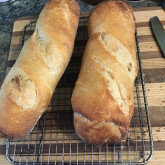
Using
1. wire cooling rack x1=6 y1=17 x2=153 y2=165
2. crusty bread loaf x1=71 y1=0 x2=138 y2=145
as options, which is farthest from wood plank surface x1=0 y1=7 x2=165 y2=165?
crusty bread loaf x1=71 y1=0 x2=138 y2=145

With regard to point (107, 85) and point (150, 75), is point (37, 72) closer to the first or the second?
point (107, 85)

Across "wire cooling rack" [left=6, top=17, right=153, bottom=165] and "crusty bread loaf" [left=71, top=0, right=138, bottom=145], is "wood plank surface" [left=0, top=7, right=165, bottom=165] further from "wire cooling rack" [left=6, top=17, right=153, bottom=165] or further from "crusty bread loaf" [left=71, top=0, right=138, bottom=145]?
"crusty bread loaf" [left=71, top=0, right=138, bottom=145]

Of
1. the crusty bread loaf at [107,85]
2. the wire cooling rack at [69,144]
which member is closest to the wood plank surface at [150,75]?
the wire cooling rack at [69,144]

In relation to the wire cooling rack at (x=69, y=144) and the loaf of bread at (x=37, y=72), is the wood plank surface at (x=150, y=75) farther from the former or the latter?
the loaf of bread at (x=37, y=72)

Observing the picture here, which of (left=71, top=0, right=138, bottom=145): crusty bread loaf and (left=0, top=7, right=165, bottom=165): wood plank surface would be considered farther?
(left=0, top=7, right=165, bottom=165): wood plank surface

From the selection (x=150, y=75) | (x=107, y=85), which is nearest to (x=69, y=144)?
(x=107, y=85)

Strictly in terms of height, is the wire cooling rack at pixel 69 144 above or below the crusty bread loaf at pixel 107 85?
below

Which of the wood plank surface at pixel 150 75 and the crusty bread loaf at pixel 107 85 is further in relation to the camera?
the wood plank surface at pixel 150 75
